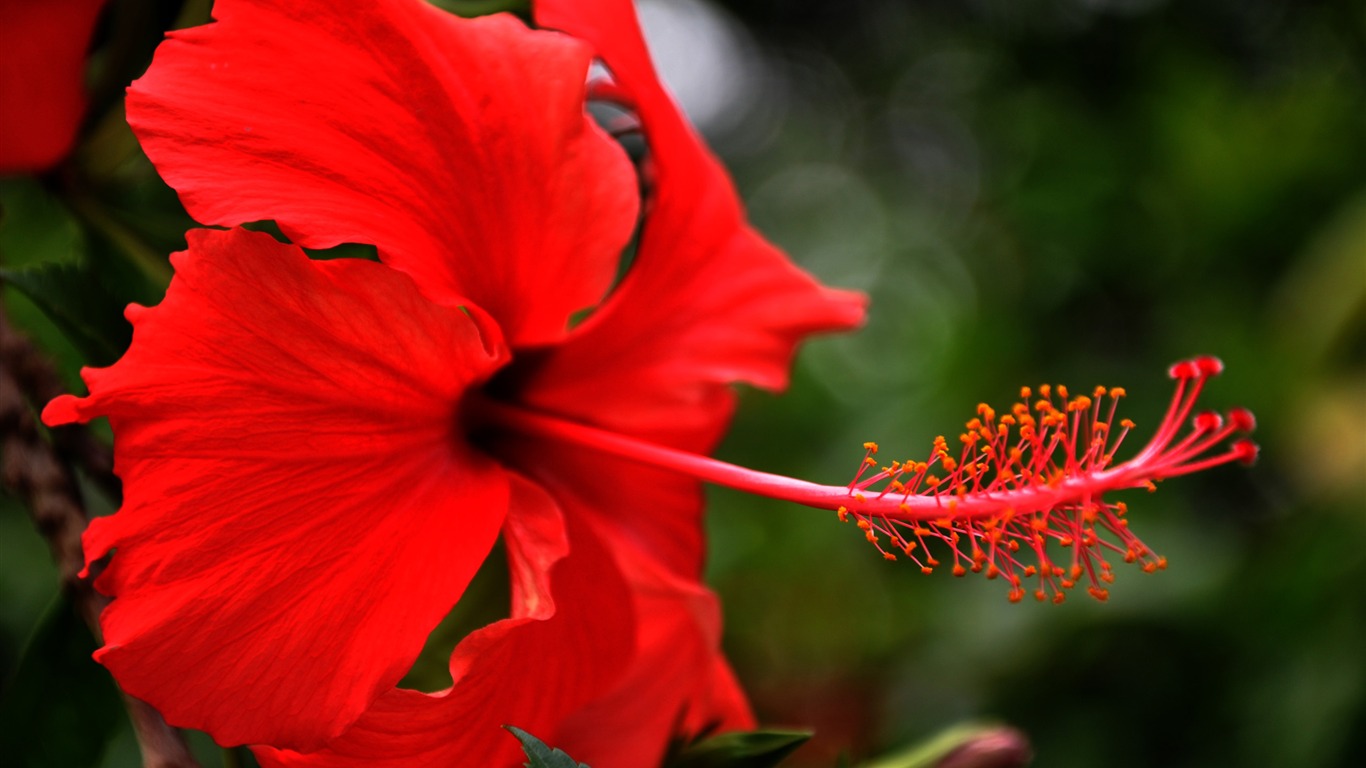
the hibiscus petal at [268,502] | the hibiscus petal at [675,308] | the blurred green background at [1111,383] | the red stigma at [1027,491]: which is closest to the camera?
the hibiscus petal at [268,502]

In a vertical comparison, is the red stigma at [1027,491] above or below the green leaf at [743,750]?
above

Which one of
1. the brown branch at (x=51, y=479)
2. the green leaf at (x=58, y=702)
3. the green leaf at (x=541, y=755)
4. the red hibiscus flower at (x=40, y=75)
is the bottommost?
the green leaf at (x=58, y=702)

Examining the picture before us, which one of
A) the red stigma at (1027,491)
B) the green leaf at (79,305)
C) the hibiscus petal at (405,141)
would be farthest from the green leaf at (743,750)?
the green leaf at (79,305)

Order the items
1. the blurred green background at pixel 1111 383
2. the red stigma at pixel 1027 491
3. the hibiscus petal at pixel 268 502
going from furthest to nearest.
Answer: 1. the blurred green background at pixel 1111 383
2. the red stigma at pixel 1027 491
3. the hibiscus petal at pixel 268 502

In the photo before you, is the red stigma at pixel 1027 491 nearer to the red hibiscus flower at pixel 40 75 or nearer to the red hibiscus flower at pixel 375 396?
the red hibiscus flower at pixel 375 396

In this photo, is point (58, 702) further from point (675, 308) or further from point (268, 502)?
point (675, 308)

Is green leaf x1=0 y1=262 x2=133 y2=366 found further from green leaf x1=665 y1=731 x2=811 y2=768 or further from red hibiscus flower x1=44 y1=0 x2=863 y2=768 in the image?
green leaf x1=665 y1=731 x2=811 y2=768

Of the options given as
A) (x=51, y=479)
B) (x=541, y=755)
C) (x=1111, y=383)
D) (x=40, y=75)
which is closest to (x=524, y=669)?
(x=541, y=755)

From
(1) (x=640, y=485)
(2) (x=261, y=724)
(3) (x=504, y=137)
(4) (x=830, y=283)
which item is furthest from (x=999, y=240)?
(2) (x=261, y=724)
